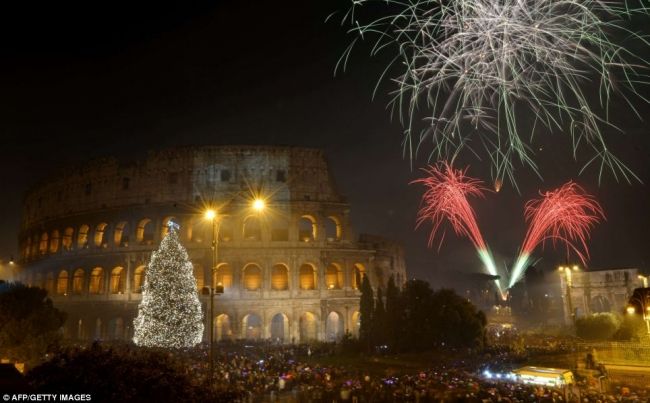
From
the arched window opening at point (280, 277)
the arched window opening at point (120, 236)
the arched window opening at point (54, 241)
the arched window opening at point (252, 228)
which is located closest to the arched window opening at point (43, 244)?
the arched window opening at point (54, 241)

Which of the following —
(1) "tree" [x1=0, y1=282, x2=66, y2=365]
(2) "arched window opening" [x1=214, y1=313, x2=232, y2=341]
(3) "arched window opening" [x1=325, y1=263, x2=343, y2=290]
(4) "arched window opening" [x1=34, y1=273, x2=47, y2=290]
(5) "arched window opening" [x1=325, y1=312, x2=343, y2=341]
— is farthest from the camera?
(4) "arched window opening" [x1=34, y1=273, x2=47, y2=290]

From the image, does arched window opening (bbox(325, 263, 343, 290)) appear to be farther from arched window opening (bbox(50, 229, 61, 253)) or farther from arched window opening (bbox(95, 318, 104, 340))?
arched window opening (bbox(50, 229, 61, 253))

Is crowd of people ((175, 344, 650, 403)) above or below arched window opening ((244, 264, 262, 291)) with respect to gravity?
below

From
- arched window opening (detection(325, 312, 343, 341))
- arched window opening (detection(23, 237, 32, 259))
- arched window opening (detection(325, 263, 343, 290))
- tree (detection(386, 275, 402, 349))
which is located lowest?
arched window opening (detection(325, 312, 343, 341))

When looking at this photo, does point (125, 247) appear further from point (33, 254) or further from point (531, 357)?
point (531, 357)

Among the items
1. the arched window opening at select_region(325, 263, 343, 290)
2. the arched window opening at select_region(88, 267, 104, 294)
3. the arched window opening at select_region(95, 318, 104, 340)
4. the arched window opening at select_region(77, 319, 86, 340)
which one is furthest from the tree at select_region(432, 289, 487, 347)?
the arched window opening at select_region(77, 319, 86, 340)

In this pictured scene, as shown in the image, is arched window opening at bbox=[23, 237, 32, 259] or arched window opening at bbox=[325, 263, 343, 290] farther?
arched window opening at bbox=[23, 237, 32, 259]

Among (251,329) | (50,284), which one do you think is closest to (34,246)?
(50,284)

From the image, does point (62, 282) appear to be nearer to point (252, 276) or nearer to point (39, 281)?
point (39, 281)
